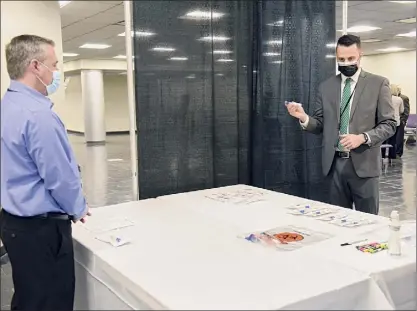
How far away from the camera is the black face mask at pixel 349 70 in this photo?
2281 millimetres

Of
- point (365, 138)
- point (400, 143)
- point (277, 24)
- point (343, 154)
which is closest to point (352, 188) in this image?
point (343, 154)

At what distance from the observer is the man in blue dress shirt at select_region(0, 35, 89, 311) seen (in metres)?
1.07

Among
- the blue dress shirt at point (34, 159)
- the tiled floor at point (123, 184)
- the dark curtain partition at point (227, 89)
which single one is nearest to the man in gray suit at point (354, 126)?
the dark curtain partition at point (227, 89)

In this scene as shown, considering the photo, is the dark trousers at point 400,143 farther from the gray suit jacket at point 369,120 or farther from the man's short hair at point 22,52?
the man's short hair at point 22,52

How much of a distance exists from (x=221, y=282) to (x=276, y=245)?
38 cm

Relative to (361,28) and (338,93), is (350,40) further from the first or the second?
(361,28)

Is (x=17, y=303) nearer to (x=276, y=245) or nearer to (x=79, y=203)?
(x=79, y=203)

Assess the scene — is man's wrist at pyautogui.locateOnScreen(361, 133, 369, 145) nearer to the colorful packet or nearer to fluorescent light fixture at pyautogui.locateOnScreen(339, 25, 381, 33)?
the colorful packet

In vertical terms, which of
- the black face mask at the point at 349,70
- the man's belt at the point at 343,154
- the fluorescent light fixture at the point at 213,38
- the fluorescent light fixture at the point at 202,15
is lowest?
the man's belt at the point at 343,154

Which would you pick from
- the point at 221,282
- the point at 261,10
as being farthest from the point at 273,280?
the point at 261,10

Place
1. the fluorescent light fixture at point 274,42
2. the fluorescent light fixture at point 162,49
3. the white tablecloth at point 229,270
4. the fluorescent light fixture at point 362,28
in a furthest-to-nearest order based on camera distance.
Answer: the fluorescent light fixture at point 362,28, the fluorescent light fixture at point 274,42, the fluorescent light fixture at point 162,49, the white tablecloth at point 229,270

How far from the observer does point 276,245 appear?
1579 mm

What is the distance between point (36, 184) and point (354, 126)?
168cm

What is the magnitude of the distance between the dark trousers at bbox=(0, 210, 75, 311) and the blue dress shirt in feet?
0.27
